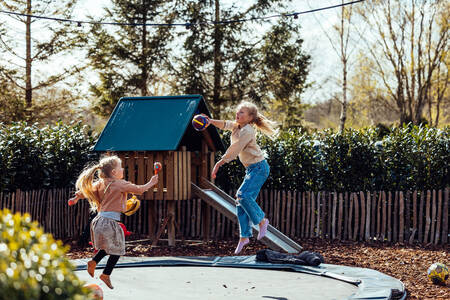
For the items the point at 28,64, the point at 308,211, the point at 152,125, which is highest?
the point at 28,64

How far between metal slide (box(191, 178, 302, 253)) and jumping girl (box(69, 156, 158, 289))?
2.58 meters

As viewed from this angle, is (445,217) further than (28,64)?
No

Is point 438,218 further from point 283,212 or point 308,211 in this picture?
point 283,212

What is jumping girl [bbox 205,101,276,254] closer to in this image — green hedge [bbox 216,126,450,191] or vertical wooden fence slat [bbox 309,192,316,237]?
vertical wooden fence slat [bbox 309,192,316,237]

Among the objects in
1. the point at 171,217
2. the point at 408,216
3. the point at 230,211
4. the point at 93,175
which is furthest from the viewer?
the point at 408,216

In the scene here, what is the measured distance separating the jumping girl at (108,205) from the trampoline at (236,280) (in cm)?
31

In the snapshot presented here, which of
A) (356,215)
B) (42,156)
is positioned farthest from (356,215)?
(42,156)

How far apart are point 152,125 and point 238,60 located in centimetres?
876

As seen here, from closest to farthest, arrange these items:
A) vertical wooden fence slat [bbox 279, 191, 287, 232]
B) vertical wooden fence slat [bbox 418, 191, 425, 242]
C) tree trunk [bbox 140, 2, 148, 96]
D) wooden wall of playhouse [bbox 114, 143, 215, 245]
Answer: wooden wall of playhouse [bbox 114, 143, 215, 245] < vertical wooden fence slat [bbox 418, 191, 425, 242] < vertical wooden fence slat [bbox 279, 191, 287, 232] < tree trunk [bbox 140, 2, 148, 96]

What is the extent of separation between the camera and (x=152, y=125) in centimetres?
802

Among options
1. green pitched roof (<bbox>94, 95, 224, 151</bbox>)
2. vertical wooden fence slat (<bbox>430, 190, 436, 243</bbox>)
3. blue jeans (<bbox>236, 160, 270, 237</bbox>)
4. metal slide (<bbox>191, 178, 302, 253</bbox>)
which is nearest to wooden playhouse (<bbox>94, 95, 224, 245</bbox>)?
green pitched roof (<bbox>94, 95, 224, 151</bbox>)

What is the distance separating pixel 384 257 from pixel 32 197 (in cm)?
507

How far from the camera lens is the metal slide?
7.09 metres

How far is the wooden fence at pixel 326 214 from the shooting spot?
8094mm
